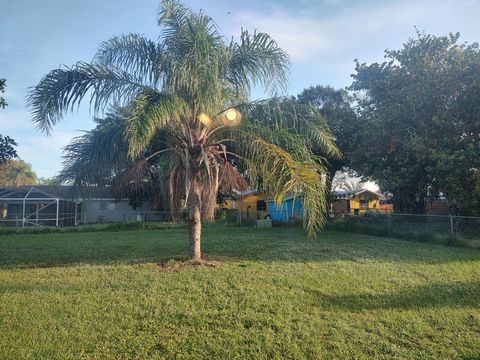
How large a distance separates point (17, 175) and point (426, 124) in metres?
68.7

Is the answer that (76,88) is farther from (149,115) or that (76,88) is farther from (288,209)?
(288,209)

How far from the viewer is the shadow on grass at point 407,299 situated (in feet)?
17.9

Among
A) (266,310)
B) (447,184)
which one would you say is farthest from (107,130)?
(447,184)

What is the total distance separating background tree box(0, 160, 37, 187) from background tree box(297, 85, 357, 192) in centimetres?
5763

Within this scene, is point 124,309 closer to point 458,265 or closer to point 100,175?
point 100,175

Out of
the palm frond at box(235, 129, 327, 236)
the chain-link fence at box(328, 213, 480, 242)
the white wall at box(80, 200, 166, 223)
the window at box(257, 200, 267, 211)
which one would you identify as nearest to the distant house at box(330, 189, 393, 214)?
the window at box(257, 200, 267, 211)

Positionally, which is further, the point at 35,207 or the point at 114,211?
the point at 114,211

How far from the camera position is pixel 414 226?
14539mm

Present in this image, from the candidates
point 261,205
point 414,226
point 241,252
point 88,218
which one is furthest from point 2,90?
point 261,205

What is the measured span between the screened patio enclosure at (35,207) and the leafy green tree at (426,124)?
61.9 ft

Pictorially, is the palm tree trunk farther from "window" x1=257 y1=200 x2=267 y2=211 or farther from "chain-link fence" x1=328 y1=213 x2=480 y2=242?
"window" x1=257 y1=200 x2=267 y2=211

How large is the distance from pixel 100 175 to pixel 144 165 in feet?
3.26

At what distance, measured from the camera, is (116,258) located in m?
9.53

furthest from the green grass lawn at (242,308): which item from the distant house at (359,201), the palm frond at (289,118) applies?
the distant house at (359,201)
